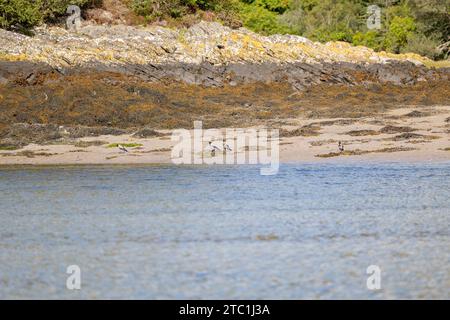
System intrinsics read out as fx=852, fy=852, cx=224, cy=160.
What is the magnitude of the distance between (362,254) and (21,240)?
4.31m

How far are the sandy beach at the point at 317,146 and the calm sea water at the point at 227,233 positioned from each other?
1704 millimetres

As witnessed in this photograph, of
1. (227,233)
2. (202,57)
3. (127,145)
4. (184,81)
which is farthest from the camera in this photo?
(202,57)

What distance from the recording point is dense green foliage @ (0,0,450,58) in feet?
130

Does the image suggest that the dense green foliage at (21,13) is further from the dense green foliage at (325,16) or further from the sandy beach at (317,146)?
the sandy beach at (317,146)

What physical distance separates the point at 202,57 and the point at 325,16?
2000 centimetres

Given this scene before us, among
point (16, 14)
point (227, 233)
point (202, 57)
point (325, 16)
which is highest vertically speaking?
point (325, 16)

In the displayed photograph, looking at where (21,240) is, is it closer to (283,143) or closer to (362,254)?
(362,254)

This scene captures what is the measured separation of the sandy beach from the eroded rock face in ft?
24.8

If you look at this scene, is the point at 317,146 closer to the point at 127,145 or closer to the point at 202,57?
the point at 127,145

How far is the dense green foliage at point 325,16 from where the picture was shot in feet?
130

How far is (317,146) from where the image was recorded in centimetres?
1986

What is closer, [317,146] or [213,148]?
[213,148]

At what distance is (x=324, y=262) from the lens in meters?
9.48

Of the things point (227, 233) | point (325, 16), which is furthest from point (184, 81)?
point (325, 16)
